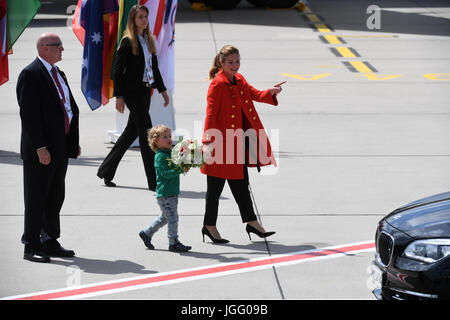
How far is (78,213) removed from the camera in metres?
8.77

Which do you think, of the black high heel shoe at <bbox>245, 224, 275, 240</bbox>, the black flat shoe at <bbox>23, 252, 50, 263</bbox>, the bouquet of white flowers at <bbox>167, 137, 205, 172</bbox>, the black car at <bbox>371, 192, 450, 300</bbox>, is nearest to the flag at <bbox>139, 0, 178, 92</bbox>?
the black high heel shoe at <bbox>245, 224, 275, 240</bbox>

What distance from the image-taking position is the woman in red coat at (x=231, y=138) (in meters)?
7.73

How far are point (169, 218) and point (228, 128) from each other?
94cm

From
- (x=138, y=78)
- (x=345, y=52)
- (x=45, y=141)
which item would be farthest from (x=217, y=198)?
(x=345, y=52)

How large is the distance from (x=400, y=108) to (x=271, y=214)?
225 inches

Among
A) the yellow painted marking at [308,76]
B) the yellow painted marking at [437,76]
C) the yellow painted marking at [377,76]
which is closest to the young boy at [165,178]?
the yellow painted marking at [308,76]

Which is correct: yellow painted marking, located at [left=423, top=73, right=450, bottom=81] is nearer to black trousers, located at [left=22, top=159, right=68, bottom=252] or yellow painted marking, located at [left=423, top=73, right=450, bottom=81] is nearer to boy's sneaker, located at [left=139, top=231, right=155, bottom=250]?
boy's sneaker, located at [left=139, top=231, right=155, bottom=250]

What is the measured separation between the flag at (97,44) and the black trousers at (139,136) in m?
1.13

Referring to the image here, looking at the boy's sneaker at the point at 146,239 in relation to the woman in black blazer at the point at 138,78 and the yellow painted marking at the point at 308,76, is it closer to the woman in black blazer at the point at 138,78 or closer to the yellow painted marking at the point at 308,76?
the woman in black blazer at the point at 138,78

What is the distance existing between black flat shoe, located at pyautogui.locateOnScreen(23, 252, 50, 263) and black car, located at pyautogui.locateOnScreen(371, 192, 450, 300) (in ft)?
8.81

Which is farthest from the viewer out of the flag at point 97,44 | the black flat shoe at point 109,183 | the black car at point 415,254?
the flag at point 97,44

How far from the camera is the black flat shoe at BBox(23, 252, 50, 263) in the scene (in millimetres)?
7301

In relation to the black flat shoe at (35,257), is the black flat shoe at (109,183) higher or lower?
lower
